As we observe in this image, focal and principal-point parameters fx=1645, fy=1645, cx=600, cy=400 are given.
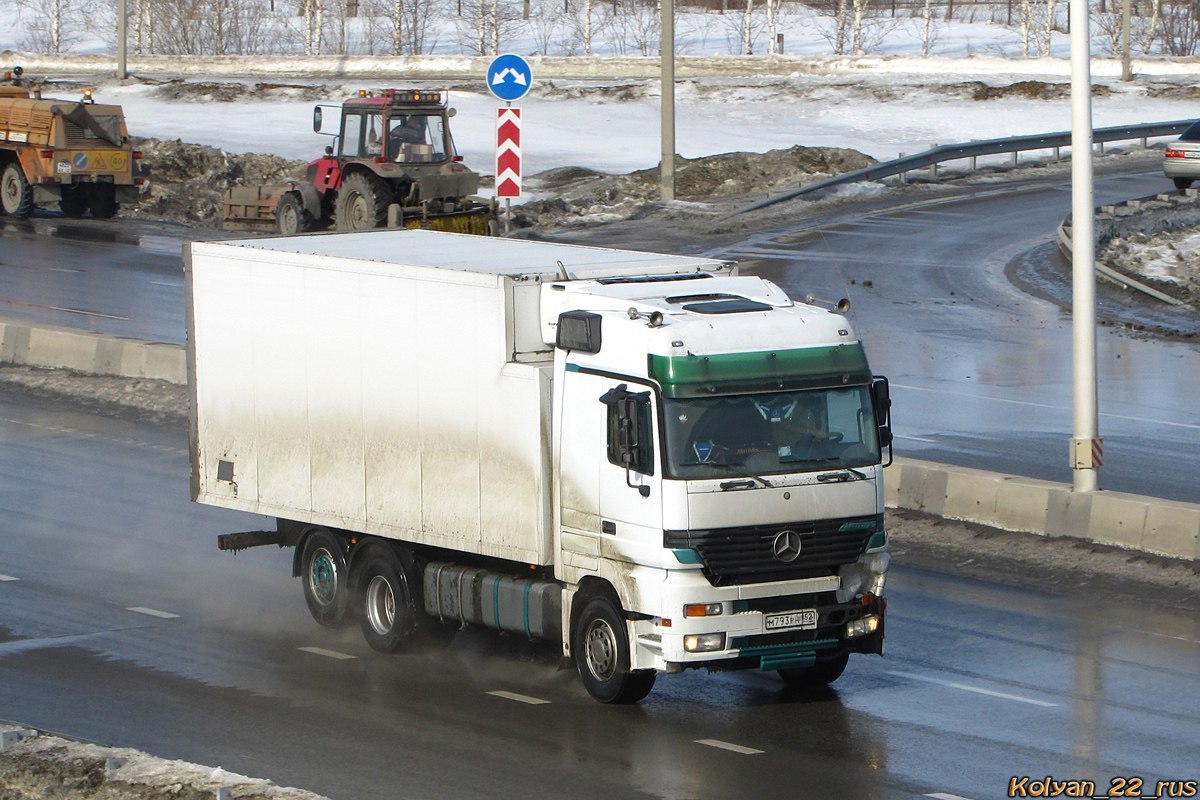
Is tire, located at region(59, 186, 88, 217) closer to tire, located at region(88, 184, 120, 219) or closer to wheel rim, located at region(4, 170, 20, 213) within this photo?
tire, located at region(88, 184, 120, 219)

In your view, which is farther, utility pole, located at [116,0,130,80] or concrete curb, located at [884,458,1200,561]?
utility pole, located at [116,0,130,80]

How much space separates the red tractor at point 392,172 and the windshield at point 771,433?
64.1 feet

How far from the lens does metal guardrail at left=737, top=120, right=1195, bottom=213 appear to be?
3803 cm

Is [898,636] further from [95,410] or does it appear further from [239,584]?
[95,410]

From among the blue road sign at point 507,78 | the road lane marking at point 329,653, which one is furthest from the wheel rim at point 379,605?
the blue road sign at point 507,78

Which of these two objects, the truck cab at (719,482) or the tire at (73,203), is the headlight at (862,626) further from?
the tire at (73,203)

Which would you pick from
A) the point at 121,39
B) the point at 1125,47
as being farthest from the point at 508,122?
the point at 121,39

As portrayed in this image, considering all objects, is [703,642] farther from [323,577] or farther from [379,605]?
[323,577]

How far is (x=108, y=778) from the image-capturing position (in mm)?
7941

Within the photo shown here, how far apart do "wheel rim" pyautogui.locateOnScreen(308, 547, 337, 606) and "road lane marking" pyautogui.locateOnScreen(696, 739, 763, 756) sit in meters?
3.72

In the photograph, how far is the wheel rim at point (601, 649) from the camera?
9.93 m

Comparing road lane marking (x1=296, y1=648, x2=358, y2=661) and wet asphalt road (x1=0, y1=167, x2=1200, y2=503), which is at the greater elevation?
wet asphalt road (x1=0, y1=167, x2=1200, y2=503)

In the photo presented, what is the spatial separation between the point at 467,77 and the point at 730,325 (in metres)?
57.7

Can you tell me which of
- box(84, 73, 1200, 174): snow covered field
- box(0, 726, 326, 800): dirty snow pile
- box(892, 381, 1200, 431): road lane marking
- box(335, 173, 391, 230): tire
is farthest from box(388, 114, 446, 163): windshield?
box(0, 726, 326, 800): dirty snow pile
